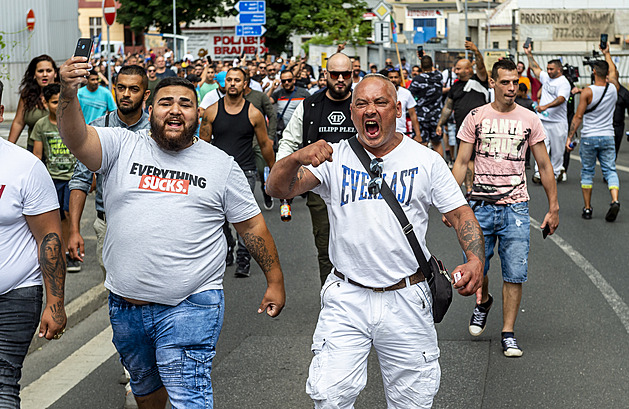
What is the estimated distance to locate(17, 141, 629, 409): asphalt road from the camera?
5918 millimetres

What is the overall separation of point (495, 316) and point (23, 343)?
4405 mm

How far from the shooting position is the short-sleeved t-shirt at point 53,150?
8945mm

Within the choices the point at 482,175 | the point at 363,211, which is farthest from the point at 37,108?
the point at 363,211

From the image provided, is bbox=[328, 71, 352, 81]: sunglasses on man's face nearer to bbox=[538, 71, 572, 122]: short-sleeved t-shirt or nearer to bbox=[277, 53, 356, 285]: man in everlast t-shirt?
bbox=[277, 53, 356, 285]: man in everlast t-shirt

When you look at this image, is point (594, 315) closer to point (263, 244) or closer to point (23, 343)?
point (263, 244)

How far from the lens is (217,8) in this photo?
6234 centimetres

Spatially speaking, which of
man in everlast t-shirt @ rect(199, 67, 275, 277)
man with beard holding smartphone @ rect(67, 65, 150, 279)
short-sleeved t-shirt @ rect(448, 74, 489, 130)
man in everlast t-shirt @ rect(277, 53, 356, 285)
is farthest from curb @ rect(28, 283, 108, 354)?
short-sleeved t-shirt @ rect(448, 74, 489, 130)

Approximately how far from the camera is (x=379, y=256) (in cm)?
443

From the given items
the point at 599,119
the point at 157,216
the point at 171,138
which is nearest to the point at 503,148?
the point at 171,138

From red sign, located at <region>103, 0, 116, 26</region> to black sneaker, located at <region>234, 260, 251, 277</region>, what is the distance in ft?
23.0

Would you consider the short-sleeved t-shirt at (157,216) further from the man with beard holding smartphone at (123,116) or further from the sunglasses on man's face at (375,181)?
the man with beard holding smartphone at (123,116)

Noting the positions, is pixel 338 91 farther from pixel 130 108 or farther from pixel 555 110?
pixel 555 110

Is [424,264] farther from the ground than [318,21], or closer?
closer

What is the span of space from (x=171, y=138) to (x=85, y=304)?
13.1 ft
